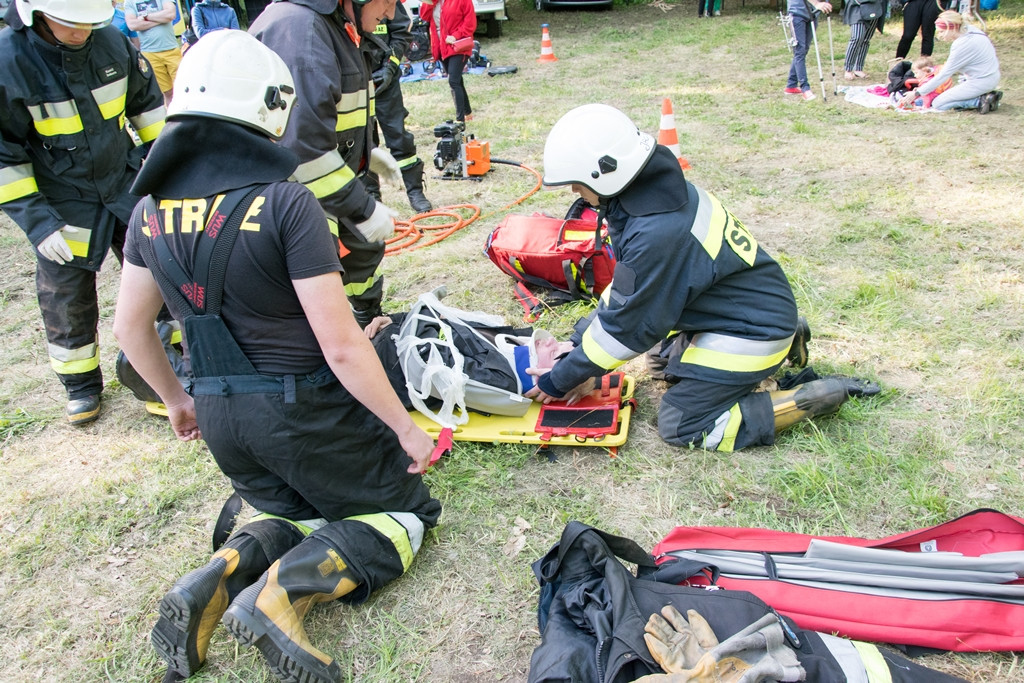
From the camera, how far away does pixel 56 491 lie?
137 inches

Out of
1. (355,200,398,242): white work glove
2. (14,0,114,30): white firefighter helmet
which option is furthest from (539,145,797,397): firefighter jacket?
(14,0,114,30): white firefighter helmet

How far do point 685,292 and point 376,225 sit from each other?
164 centimetres

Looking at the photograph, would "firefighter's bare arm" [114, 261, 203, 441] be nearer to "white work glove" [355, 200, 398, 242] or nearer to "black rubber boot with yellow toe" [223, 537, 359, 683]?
"black rubber boot with yellow toe" [223, 537, 359, 683]

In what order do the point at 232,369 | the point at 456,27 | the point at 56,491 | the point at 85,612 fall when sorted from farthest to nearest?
the point at 456,27 < the point at 56,491 < the point at 85,612 < the point at 232,369

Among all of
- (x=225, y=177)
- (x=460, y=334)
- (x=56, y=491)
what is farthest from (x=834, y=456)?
(x=56, y=491)

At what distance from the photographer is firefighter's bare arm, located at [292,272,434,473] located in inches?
80.0

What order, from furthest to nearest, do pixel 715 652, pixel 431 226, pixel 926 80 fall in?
pixel 926 80 → pixel 431 226 → pixel 715 652

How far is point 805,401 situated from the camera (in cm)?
331

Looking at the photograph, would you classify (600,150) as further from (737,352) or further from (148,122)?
(148,122)

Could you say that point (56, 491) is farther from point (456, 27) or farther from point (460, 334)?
point (456, 27)

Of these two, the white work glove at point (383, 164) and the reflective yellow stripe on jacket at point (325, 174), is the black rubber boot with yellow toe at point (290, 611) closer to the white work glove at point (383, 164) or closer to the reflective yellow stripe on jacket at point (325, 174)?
the reflective yellow stripe on jacket at point (325, 174)

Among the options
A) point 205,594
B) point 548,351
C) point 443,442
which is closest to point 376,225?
point 548,351

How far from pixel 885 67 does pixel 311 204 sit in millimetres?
10759

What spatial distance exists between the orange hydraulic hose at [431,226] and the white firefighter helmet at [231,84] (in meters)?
3.59
